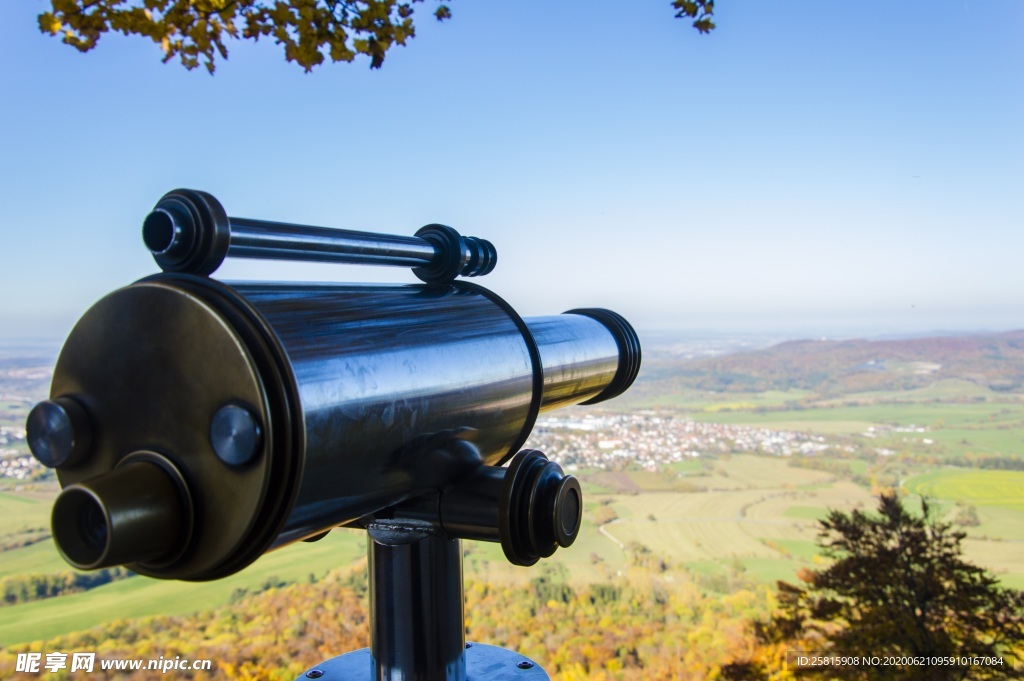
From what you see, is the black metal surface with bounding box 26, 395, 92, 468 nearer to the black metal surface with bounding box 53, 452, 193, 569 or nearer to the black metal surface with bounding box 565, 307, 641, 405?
the black metal surface with bounding box 53, 452, 193, 569

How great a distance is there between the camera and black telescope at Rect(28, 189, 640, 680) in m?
0.39

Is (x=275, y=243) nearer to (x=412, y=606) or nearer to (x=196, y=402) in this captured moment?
(x=196, y=402)

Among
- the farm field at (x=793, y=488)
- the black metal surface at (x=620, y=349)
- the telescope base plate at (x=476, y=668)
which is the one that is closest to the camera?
the telescope base plate at (x=476, y=668)

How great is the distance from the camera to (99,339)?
431 mm

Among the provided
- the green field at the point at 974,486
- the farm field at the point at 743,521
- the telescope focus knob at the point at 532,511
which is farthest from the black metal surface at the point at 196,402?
the green field at the point at 974,486

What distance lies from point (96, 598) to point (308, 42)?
108cm

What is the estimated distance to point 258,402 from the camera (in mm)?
390

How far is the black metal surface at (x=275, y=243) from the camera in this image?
1.48ft

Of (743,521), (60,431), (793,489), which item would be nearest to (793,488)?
(793,489)

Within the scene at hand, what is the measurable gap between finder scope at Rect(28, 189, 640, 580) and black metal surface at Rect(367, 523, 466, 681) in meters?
0.02

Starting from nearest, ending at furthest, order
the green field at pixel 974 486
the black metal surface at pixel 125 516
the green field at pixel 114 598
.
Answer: the black metal surface at pixel 125 516 → the green field at pixel 114 598 → the green field at pixel 974 486

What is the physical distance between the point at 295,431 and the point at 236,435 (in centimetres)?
3

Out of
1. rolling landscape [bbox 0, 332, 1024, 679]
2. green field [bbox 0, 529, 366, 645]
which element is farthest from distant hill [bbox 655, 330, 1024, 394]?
green field [bbox 0, 529, 366, 645]

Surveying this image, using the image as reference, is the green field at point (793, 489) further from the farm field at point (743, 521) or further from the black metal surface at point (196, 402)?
the black metal surface at point (196, 402)
